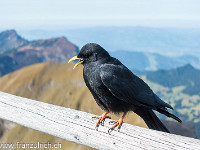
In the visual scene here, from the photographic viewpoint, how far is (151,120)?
314 cm

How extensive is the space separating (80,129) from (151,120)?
1.02 m

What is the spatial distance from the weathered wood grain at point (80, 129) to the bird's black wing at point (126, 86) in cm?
53

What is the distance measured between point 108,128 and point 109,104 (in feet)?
2.17

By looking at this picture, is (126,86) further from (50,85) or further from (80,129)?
(50,85)

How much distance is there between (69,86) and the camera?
115812 mm

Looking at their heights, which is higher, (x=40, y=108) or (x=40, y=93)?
(x=40, y=108)

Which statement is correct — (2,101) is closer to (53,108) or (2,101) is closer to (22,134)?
(53,108)

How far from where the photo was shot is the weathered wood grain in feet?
7.65

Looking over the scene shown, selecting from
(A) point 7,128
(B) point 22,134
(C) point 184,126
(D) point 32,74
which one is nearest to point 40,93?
(D) point 32,74

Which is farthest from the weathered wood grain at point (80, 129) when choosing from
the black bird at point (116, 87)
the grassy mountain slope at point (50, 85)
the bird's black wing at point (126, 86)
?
the grassy mountain slope at point (50, 85)

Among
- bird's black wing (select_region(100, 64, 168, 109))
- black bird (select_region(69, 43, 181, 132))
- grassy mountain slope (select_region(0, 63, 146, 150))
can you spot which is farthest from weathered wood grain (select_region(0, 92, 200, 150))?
grassy mountain slope (select_region(0, 63, 146, 150))

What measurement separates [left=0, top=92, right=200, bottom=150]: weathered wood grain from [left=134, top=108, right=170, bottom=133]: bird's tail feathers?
1.78ft

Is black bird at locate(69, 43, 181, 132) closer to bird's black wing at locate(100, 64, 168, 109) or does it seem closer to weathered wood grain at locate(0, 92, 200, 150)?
bird's black wing at locate(100, 64, 168, 109)

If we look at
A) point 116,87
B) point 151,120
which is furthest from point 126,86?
point 151,120
